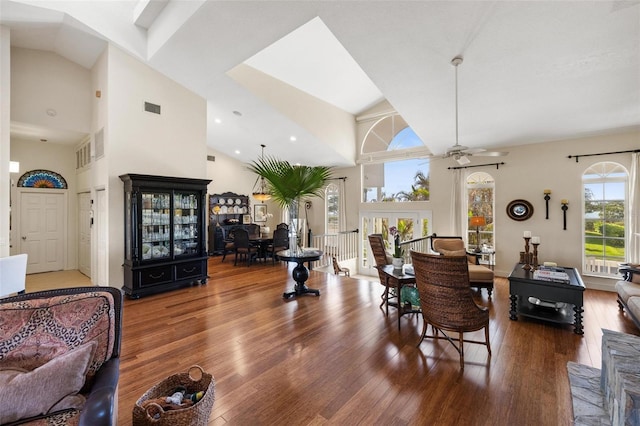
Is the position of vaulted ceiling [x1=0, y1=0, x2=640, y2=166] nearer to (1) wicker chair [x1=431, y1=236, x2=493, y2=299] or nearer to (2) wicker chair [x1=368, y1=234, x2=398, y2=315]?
(1) wicker chair [x1=431, y1=236, x2=493, y2=299]

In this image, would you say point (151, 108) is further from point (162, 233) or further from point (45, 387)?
point (45, 387)

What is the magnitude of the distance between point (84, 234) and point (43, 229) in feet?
2.75

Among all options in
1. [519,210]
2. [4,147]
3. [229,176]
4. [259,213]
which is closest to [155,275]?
[4,147]

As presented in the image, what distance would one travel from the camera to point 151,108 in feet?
16.3

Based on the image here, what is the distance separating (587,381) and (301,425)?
7.66 ft

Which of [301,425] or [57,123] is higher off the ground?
[57,123]

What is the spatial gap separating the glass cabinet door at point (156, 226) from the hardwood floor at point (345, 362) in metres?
0.88

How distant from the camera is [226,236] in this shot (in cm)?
902

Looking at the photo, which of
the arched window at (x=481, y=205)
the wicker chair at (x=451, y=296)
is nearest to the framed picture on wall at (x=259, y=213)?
the arched window at (x=481, y=205)

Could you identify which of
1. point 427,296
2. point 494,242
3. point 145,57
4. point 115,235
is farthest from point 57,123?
point 494,242

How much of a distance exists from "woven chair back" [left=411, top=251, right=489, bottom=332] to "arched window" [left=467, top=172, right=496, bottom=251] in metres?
4.07

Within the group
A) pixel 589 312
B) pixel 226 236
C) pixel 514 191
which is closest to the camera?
pixel 589 312

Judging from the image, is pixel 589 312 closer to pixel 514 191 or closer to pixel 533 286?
pixel 533 286

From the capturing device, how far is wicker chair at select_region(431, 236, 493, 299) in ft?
14.4
